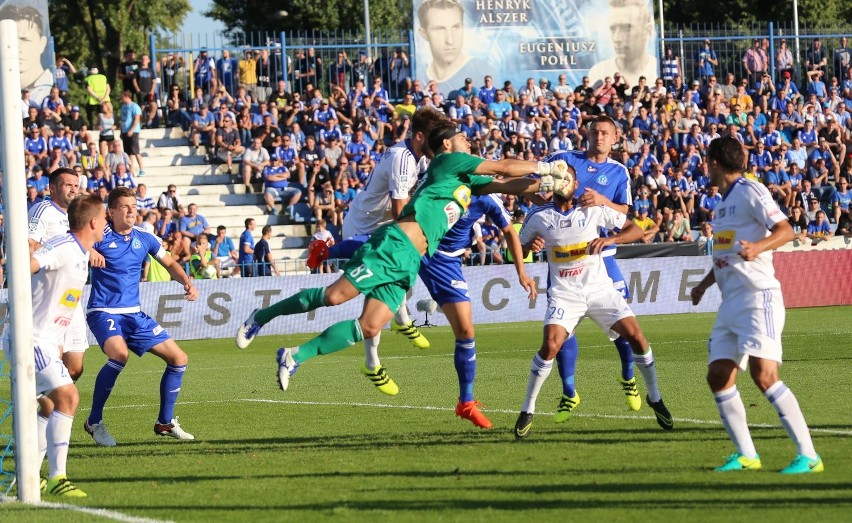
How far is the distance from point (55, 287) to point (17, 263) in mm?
752

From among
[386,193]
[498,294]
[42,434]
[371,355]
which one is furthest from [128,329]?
[498,294]

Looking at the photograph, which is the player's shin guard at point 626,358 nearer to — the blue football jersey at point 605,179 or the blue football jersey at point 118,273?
the blue football jersey at point 605,179

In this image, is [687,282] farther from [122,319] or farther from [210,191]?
[122,319]

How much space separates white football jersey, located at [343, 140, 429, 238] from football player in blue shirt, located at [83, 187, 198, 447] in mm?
1618

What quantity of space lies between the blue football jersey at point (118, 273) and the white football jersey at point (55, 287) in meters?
2.33

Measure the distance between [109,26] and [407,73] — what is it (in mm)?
22913

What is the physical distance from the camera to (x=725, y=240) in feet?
26.8

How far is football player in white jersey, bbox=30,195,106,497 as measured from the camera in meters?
8.41

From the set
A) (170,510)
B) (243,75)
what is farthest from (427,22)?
(170,510)

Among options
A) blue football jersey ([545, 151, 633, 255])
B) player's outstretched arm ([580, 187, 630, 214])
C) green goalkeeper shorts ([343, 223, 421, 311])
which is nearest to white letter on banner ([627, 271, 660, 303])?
blue football jersey ([545, 151, 633, 255])

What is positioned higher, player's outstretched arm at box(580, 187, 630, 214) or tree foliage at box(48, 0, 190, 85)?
tree foliage at box(48, 0, 190, 85)

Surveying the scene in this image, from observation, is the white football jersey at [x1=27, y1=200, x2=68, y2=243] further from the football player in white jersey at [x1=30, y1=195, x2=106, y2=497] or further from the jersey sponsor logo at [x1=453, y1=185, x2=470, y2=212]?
the jersey sponsor logo at [x1=453, y1=185, x2=470, y2=212]

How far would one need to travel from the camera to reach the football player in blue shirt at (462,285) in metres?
10.8

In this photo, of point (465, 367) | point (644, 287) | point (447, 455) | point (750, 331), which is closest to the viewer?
point (750, 331)
